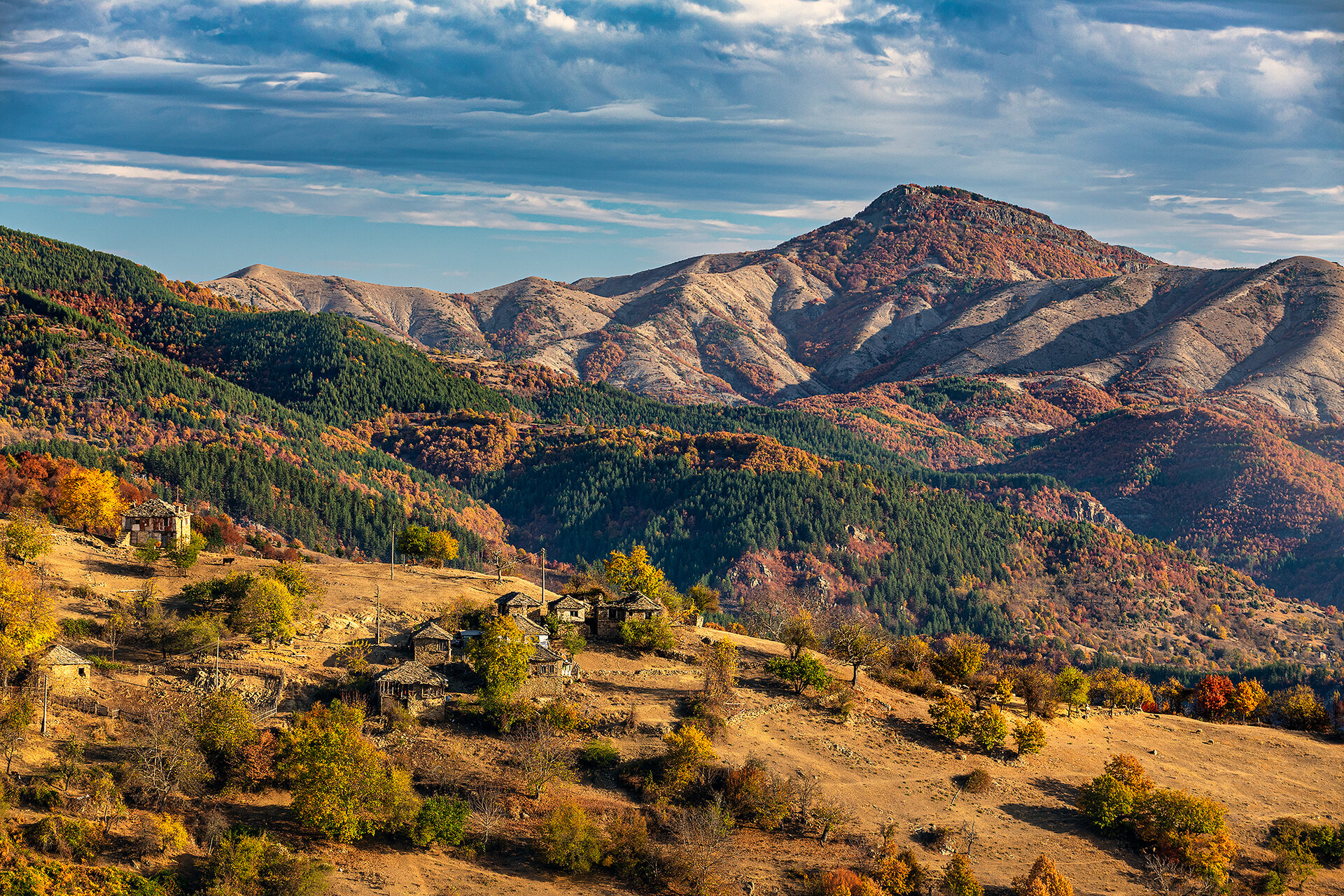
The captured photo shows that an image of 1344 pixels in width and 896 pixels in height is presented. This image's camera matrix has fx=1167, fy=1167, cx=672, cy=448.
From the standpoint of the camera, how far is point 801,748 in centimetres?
9944

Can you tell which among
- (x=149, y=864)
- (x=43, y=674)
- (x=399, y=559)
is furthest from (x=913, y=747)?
(x=399, y=559)

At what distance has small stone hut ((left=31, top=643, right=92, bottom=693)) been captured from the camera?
83.0 meters

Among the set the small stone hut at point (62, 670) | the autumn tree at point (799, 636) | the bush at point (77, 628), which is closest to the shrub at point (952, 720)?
the autumn tree at point (799, 636)

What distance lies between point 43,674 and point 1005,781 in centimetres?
7670

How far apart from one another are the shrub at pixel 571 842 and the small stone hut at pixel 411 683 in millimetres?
17340

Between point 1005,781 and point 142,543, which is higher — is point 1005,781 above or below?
below

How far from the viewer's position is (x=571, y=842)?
7925 cm

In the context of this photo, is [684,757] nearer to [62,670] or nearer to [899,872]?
[899,872]

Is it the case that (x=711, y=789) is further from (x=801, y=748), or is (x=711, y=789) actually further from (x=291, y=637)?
(x=291, y=637)

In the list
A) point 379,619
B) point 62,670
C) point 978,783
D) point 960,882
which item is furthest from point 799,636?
point 62,670

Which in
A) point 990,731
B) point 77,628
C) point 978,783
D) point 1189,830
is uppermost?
point 77,628

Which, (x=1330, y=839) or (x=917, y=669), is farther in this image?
(x=917, y=669)

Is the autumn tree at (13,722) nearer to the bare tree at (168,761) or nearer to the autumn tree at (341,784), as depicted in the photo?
the bare tree at (168,761)

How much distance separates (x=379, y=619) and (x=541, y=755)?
25106 mm
